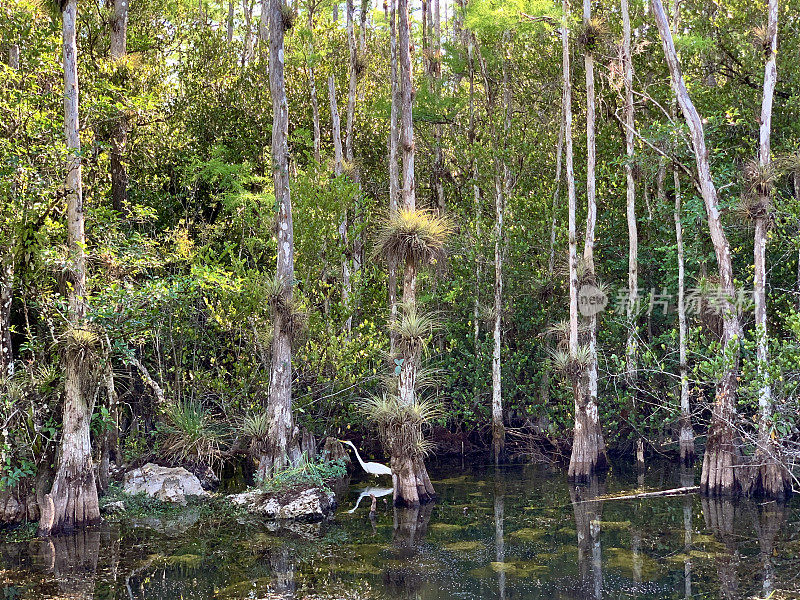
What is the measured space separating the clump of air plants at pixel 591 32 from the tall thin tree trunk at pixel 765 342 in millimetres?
3209

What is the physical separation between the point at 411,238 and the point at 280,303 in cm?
262

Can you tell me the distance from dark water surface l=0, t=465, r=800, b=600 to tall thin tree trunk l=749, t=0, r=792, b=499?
585mm

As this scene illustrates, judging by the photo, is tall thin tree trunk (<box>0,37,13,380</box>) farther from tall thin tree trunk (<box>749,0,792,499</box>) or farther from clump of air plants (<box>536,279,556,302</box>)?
tall thin tree trunk (<box>749,0,792,499</box>)

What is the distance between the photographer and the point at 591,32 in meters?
15.4

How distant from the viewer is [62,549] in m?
10.7

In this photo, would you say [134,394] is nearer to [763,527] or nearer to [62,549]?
[62,549]

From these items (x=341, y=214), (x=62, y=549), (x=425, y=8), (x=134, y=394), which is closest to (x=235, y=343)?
(x=134, y=394)

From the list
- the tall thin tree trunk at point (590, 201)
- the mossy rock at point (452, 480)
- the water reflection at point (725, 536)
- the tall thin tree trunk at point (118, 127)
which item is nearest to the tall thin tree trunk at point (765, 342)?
the water reflection at point (725, 536)

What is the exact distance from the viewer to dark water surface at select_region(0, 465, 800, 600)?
893 centimetres

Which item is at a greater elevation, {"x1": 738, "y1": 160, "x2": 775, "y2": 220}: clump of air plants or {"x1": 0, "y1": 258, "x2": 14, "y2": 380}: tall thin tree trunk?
{"x1": 738, "y1": 160, "x2": 775, "y2": 220}: clump of air plants

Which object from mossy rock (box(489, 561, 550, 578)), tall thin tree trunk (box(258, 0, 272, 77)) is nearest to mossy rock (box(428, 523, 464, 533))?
mossy rock (box(489, 561, 550, 578))

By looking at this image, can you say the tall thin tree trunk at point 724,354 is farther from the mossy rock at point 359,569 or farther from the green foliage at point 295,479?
the green foliage at point 295,479

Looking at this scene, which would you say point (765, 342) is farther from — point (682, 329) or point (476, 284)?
point (476, 284)

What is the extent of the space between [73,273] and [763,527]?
10909 millimetres
